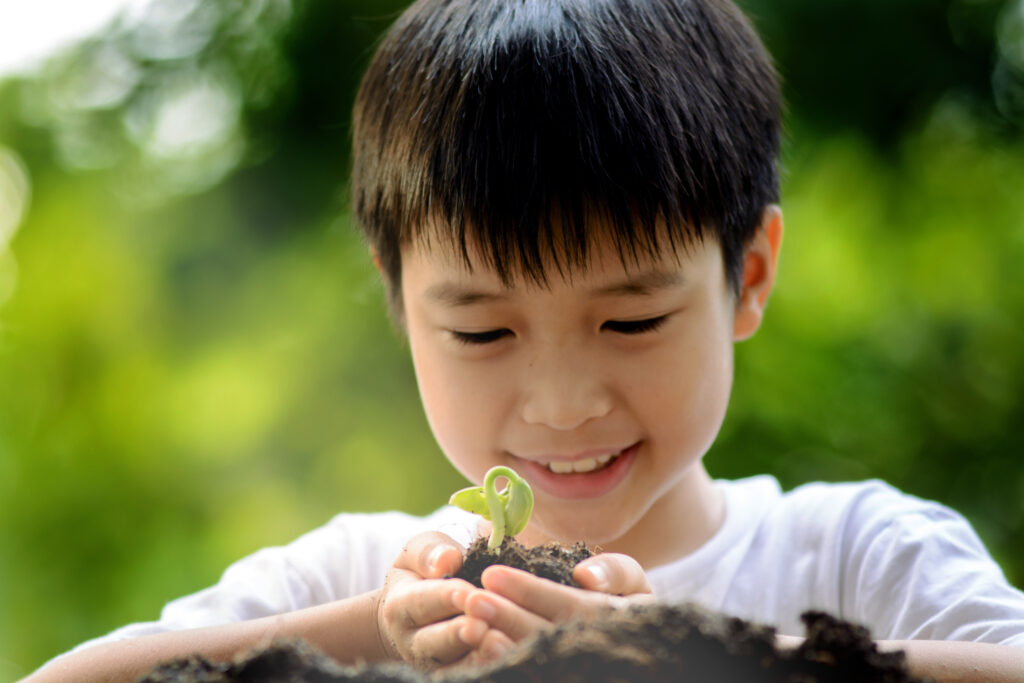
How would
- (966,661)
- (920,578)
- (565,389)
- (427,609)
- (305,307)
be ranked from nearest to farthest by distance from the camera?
(427,609) → (966,661) → (565,389) → (920,578) → (305,307)

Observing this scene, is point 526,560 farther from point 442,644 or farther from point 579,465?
point 579,465

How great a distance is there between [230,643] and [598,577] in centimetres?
26

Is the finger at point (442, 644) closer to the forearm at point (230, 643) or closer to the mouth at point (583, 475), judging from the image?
the forearm at point (230, 643)

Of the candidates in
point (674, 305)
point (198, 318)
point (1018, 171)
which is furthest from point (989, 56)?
point (198, 318)

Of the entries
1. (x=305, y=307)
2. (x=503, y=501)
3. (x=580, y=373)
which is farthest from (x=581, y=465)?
(x=305, y=307)

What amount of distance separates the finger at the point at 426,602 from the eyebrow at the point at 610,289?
299 millimetres

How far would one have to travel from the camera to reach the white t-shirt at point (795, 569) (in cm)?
83

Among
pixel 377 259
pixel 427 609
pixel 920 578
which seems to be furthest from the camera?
pixel 377 259

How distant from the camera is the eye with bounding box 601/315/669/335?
0.76 meters

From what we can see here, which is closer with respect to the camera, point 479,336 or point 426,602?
point 426,602

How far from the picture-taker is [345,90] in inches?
74.7

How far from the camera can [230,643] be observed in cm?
59

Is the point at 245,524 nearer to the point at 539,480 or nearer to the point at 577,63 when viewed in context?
the point at 539,480

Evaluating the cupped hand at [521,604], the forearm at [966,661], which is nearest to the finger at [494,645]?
the cupped hand at [521,604]
